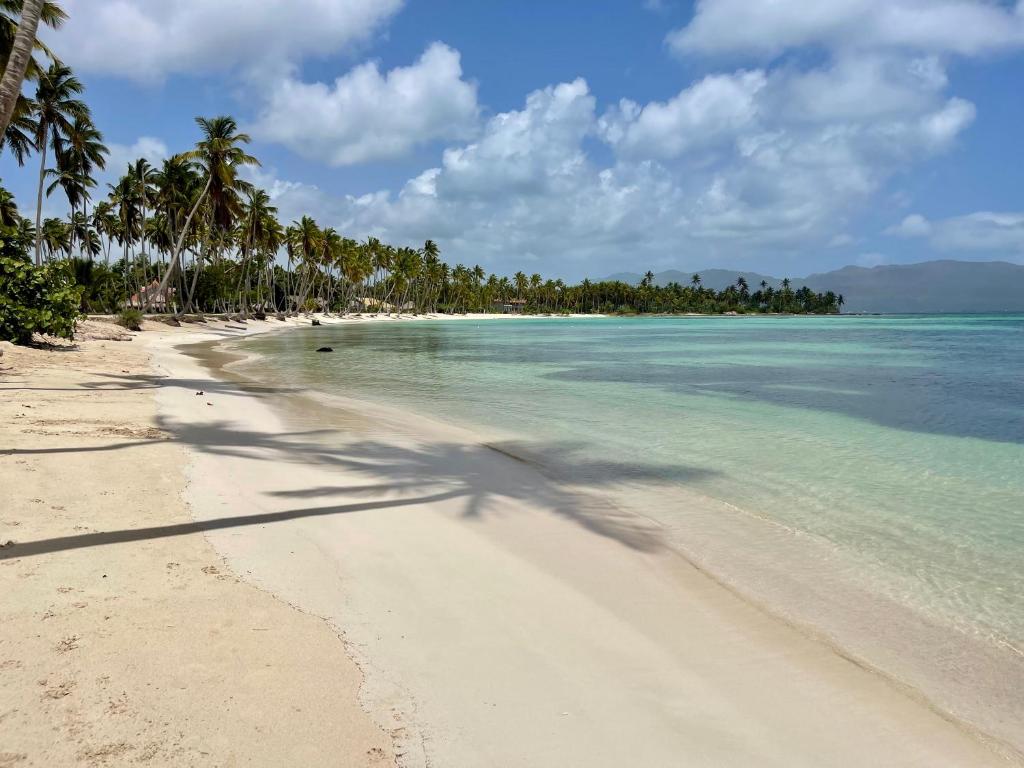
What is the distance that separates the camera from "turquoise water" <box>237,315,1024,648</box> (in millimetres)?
6051

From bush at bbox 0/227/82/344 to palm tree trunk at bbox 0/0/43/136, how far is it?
329 inches

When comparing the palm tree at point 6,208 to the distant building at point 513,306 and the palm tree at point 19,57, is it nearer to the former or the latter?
the palm tree at point 19,57

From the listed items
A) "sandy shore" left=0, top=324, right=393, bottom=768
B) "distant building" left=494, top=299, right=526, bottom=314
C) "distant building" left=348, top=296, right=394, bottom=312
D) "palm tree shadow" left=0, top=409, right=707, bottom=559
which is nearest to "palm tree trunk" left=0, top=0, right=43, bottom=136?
"palm tree shadow" left=0, top=409, right=707, bottom=559

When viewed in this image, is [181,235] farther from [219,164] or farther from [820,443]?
[820,443]

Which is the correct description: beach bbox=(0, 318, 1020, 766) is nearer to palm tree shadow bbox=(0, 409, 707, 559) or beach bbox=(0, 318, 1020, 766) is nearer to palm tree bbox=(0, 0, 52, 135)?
palm tree shadow bbox=(0, 409, 707, 559)

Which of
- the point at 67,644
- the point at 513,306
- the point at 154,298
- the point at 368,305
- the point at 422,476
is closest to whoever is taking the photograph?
the point at 67,644

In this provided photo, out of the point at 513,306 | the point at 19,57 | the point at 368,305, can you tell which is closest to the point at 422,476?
the point at 19,57

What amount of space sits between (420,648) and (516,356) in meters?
32.1

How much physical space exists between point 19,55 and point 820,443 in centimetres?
1557

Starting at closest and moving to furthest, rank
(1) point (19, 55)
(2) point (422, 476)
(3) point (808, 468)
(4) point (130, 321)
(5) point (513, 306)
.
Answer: (2) point (422, 476)
(3) point (808, 468)
(1) point (19, 55)
(4) point (130, 321)
(5) point (513, 306)

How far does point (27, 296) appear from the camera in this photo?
18.1 m

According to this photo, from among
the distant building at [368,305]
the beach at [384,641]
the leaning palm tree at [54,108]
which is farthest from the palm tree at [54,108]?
the distant building at [368,305]

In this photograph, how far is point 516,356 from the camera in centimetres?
3575

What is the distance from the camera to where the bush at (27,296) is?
17.4 m
